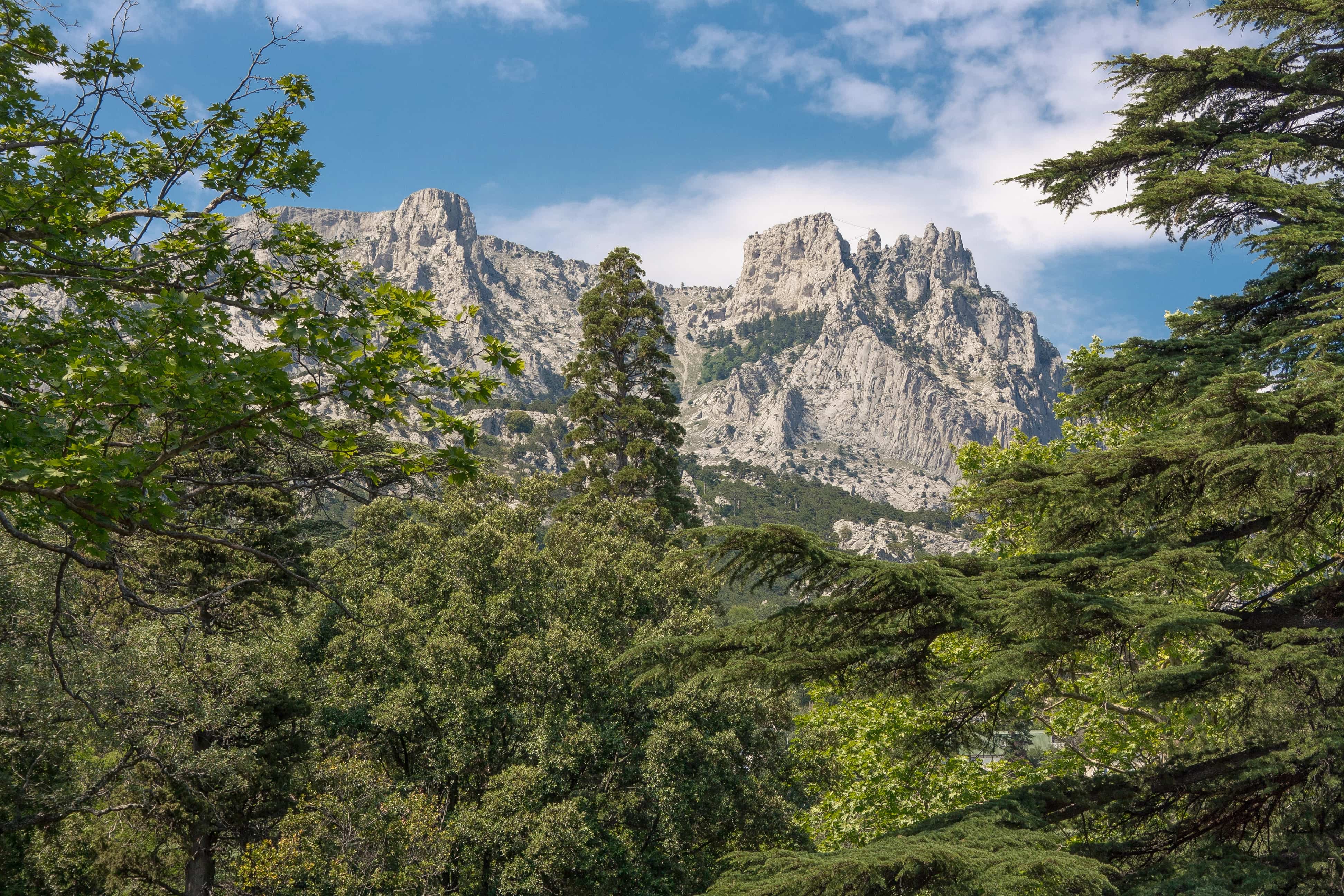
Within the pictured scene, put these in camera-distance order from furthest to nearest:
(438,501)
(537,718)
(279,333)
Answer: (438,501)
(537,718)
(279,333)

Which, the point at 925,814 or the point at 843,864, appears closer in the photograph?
the point at 843,864

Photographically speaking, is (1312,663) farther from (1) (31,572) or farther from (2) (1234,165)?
(1) (31,572)

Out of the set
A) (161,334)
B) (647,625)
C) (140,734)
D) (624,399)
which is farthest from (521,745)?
(624,399)

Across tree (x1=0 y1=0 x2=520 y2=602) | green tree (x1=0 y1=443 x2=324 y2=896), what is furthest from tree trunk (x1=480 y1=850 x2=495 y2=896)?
tree (x1=0 y1=0 x2=520 y2=602)

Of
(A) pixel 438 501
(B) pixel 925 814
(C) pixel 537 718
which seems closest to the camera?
(B) pixel 925 814

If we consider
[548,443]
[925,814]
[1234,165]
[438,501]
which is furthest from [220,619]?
[548,443]

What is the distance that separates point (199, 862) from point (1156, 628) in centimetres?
2029

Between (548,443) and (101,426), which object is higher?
(548,443)

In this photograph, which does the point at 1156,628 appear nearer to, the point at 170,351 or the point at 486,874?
the point at 170,351

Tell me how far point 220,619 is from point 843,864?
552 inches

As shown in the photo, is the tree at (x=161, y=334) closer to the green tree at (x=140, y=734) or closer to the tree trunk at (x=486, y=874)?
the green tree at (x=140, y=734)

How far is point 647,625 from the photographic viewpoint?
19734 millimetres

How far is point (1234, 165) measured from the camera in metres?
9.32

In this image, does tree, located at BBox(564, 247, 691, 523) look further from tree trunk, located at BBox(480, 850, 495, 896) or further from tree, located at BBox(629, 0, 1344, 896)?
tree, located at BBox(629, 0, 1344, 896)
